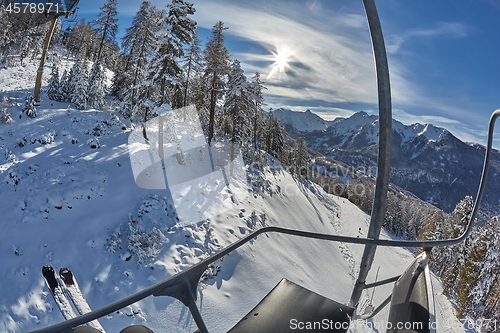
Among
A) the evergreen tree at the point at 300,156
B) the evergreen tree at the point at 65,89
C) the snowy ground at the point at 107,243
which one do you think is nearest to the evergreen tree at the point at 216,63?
the snowy ground at the point at 107,243

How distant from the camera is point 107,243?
36.6 feet

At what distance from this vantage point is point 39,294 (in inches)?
325

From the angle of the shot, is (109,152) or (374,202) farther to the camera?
(109,152)

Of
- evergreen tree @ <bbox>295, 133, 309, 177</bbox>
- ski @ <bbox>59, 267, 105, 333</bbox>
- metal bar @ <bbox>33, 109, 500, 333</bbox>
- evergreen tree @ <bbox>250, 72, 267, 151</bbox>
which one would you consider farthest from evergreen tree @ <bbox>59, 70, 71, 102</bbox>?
evergreen tree @ <bbox>295, 133, 309, 177</bbox>

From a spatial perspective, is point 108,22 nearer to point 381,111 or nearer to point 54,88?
point 54,88

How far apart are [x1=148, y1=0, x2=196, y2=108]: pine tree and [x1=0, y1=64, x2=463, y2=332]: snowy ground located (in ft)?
17.8

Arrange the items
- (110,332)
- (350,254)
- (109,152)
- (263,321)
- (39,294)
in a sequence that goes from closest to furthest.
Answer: (263,321) < (110,332) < (39,294) < (109,152) < (350,254)

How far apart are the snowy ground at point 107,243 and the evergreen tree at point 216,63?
29.9 feet

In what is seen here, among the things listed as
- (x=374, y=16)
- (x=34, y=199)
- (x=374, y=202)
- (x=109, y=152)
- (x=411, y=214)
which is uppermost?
(x=374, y=16)

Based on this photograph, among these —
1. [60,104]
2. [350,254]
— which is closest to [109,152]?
[60,104]

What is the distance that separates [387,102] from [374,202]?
0.77 meters

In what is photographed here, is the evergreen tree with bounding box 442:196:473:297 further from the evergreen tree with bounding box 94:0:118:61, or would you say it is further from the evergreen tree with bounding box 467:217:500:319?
the evergreen tree with bounding box 94:0:118:61

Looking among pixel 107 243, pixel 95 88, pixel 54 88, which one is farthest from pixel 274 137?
pixel 107 243

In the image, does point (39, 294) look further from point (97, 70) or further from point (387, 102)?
point (97, 70)
